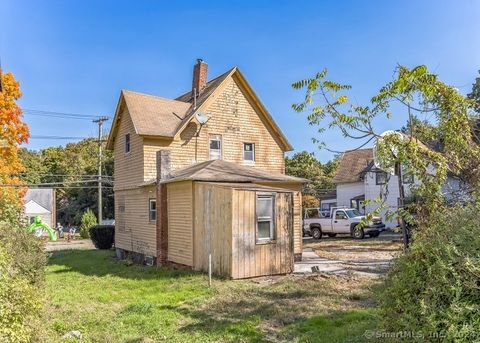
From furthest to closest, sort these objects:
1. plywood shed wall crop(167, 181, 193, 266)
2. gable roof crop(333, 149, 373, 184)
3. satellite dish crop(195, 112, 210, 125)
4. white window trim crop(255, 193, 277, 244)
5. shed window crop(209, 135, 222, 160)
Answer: gable roof crop(333, 149, 373, 184) < shed window crop(209, 135, 222, 160) < satellite dish crop(195, 112, 210, 125) < plywood shed wall crop(167, 181, 193, 266) < white window trim crop(255, 193, 277, 244)

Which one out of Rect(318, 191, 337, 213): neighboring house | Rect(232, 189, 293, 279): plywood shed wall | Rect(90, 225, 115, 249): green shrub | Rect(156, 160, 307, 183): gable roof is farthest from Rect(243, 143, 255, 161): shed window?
Rect(318, 191, 337, 213): neighboring house

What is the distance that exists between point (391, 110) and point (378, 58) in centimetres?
401

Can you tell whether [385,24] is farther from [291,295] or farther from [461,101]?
[291,295]

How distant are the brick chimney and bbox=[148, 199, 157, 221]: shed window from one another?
683 cm

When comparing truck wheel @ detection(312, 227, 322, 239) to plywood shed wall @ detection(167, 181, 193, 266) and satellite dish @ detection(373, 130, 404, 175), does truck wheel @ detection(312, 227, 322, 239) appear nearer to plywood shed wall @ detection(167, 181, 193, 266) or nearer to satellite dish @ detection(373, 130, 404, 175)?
plywood shed wall @ detection(167, 181, 193, 266)

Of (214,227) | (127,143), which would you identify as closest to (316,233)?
(127,143)

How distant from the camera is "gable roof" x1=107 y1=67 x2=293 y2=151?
16.8 meters

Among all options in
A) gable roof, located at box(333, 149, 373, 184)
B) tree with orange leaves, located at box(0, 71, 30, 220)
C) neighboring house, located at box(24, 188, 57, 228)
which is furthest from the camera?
neighboring house, located at box(24, 188, 57, 228)

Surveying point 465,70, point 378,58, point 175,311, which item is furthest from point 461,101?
point 175,311

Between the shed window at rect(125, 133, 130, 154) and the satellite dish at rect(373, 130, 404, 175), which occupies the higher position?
the shed window at rect(125, 133, 130, 154)

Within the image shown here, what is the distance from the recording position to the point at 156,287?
1117cm

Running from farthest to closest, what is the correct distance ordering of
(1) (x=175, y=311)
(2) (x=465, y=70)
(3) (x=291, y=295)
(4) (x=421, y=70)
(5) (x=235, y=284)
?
(5) (x=235, y=284) < (3) (x=291, y=295) < (1) (x=175, y=311) < (2) (x=465, y=70) < (4) (x=421, y=70)

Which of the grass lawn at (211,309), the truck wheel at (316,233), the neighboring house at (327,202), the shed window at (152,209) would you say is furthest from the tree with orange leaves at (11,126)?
the neighboring house at (327,202)

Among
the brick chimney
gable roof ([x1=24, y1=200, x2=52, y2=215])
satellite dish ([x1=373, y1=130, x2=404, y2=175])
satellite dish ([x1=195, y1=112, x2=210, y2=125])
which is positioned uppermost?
the brick chimney
